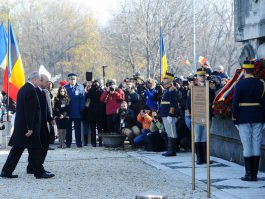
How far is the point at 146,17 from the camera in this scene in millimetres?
41750

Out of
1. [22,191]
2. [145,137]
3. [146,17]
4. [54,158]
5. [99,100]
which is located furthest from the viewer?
[146,17]

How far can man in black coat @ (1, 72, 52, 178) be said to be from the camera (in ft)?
33.7

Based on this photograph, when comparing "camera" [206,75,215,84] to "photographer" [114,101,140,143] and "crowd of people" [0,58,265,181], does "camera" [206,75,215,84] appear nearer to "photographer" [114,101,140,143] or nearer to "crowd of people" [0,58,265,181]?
"crowd of people" [0,58,265,181]

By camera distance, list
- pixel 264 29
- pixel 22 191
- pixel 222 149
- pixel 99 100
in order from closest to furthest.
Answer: pixel 22 191, pixel 264 29, pixel 222 149, pixel 99 100

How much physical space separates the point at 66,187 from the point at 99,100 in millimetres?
7325

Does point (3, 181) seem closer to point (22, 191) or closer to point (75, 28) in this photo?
point (22, 191)

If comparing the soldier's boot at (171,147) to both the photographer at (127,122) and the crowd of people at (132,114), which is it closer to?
the crowd of people at (132,114)

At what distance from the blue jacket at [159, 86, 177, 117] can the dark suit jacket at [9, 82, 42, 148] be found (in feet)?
11.8

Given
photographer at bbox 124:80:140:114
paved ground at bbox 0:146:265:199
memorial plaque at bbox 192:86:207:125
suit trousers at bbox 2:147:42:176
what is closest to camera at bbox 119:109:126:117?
photographer at bbox 124:80:140:114

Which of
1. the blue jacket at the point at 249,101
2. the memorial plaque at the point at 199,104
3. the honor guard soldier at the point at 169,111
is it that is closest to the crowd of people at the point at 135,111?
the honor guard soldier at the point at 169,111

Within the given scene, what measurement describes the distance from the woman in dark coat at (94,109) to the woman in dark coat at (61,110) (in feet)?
2.59

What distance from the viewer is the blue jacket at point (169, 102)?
1305 centimetres

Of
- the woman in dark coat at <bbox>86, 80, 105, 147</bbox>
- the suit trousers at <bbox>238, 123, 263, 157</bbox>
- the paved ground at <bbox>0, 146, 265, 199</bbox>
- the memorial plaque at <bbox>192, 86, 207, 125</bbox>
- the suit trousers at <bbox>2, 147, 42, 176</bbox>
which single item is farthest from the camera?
the woman in dark coat at <bbox>86, 80, 105, 147</bbox>

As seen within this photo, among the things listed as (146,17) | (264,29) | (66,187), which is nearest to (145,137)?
(264,29)
